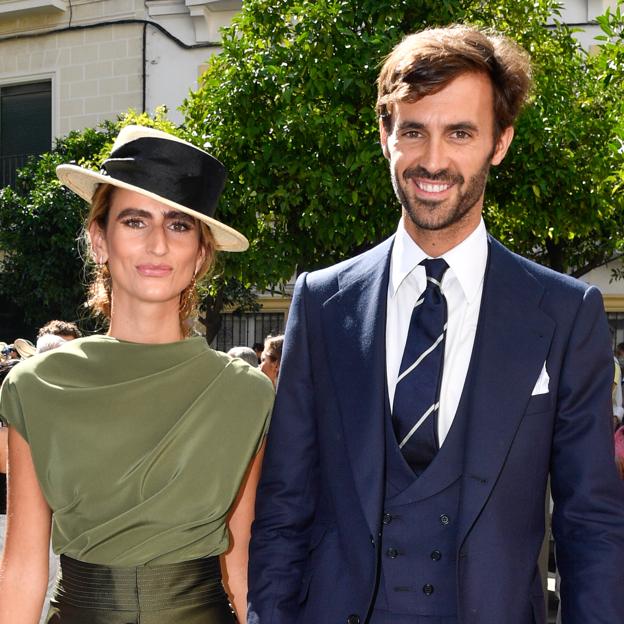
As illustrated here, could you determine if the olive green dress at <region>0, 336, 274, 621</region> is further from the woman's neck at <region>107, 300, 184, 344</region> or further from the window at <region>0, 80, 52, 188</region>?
the window at <region>0, 80, 52, 188</region>

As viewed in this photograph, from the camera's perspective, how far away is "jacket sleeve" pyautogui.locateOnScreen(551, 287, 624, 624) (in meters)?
2.20

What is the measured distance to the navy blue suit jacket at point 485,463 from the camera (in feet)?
7.29

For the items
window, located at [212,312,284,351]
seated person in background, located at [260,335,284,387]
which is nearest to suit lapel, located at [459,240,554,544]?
seated person in background, located at [260,335,284,387]

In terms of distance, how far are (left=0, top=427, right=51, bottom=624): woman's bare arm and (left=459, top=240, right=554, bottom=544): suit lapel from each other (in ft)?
3.63

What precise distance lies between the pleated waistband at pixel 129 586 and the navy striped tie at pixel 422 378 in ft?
2.25

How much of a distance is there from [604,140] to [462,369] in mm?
8110

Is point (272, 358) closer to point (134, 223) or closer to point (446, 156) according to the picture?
point (134, 223)

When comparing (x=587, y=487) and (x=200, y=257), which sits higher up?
(x=200, y=257)

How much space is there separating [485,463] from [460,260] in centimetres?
54

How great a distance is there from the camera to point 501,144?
2.58 meters

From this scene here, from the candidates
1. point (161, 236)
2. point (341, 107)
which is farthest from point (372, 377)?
point (341, 107)

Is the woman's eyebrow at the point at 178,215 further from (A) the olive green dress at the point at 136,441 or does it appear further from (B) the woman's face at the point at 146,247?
(A) the olive green dress at the point at 136,441

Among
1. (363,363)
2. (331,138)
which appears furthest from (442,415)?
(331,138)

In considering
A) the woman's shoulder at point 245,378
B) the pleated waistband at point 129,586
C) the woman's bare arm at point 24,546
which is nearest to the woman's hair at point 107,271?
the woman's shoulder at point 245,378
